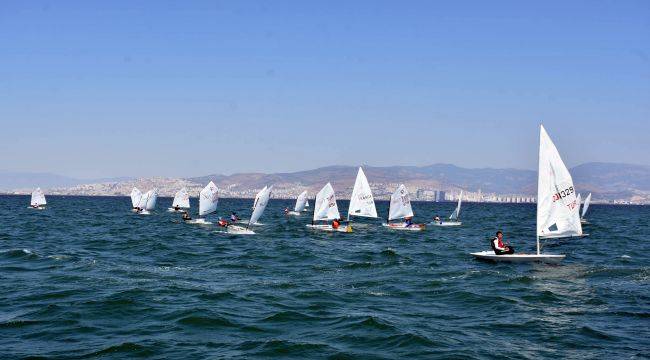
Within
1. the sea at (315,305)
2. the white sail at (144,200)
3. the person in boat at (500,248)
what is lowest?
the sea at (315,305)

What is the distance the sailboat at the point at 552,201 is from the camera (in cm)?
3666

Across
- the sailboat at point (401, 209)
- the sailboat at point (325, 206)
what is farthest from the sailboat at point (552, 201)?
the sailboat at point (401, 209)

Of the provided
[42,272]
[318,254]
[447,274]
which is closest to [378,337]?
[447,274]

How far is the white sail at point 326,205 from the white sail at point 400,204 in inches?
284

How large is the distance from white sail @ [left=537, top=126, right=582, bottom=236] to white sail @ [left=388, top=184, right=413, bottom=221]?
118 feet

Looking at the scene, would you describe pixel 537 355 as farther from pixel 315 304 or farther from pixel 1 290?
pixel 1 290

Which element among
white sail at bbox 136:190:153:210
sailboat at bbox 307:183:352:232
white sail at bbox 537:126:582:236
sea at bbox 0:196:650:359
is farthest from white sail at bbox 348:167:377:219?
white sail at bbox 136:190:153:210

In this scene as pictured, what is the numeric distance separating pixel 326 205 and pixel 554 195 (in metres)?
36.9

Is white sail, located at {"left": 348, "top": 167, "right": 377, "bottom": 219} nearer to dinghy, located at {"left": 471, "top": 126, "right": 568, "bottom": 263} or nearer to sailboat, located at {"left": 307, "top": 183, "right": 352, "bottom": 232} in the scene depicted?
sailboat, located at {"left": 307, "top": 183, "right": 352, "bottom": 232}

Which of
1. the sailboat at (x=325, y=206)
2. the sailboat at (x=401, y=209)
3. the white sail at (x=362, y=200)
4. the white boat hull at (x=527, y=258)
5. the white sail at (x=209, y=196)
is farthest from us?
the white sail at (x=209, y=196)

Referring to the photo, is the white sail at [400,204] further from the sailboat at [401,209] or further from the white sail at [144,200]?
the white sail at [144,200]

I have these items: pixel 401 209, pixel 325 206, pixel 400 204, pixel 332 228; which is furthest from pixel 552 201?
pixel 401 209

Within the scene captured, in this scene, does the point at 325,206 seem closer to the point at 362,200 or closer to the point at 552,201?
the point at 362,200

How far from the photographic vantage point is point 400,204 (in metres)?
75.8
